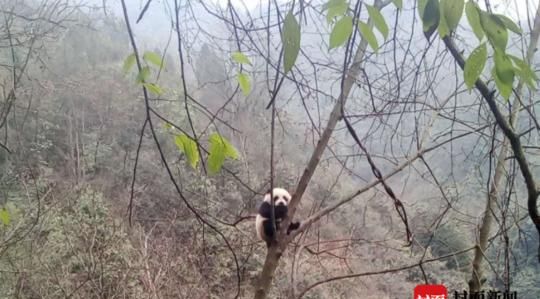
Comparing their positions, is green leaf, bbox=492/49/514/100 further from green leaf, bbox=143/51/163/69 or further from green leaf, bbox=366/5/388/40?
green leaf, bbox=143/51/163/69

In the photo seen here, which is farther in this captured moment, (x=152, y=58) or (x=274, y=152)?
(x=274, y=152)

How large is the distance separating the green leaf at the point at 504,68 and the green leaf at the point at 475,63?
0.05ft

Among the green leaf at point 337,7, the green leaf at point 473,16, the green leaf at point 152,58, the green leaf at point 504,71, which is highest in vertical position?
the green leaf at point 152,58

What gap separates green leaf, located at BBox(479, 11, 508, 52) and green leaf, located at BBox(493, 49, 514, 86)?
0.04 ft

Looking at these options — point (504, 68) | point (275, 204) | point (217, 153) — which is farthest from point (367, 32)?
point (275, 204)

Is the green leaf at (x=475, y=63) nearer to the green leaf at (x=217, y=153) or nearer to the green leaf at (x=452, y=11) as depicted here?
the green leaf at (x=452, y=11)

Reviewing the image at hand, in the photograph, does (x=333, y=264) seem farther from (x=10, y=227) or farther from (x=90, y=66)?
(x=90, y=66)

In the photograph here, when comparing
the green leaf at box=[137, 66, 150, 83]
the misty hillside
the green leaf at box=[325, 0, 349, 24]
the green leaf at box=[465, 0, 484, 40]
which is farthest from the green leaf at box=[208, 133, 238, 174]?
the green leaf at box=[465, 0, 484, 40]

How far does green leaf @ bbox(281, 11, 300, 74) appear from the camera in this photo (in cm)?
39

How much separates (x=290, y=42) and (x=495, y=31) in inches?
7.2

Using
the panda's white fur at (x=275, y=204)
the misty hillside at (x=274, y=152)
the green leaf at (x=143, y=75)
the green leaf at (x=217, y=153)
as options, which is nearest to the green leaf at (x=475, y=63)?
Answer: the misty hillside at (x=274, y=152)

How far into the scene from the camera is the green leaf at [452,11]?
15.4 inches

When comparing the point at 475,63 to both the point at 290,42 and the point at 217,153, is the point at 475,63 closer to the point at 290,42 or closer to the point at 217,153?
the point at 290,42

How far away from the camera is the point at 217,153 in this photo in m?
0.62
